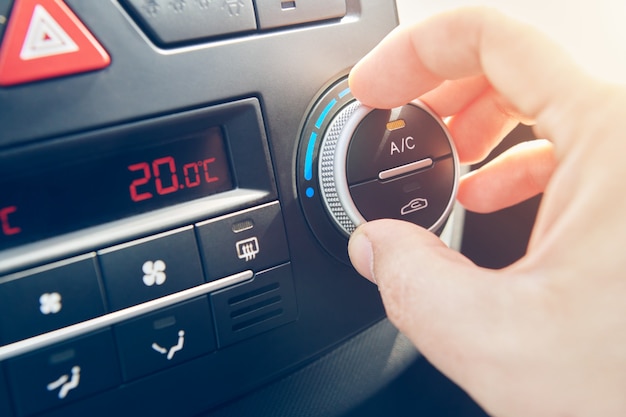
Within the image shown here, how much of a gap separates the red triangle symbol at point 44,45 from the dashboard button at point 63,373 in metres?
0.21

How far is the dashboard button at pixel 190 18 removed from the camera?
17.6 inches

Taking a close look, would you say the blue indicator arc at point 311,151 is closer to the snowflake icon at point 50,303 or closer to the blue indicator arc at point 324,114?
the blue indicator arc at point 324,114

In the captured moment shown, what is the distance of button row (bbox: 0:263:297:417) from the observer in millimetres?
435

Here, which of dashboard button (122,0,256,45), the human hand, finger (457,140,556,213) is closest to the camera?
the human hand

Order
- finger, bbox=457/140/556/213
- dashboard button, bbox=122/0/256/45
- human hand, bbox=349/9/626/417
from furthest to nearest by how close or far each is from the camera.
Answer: finger, bbox=457/140/556/213 → dashboard button, bbox=122/0/256/45 → human hand, bbox=349/9/626/417

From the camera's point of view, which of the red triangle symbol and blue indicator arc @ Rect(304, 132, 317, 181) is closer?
the red triangle symbol

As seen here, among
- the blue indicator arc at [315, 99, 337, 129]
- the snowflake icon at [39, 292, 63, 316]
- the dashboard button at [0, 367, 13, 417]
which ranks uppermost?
the blue indicator arc at [315, 99, 337, 129]

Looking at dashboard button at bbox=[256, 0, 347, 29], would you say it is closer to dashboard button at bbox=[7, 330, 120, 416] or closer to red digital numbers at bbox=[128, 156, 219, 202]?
red digital numbers at bbox=[128, 156, 219, 202]

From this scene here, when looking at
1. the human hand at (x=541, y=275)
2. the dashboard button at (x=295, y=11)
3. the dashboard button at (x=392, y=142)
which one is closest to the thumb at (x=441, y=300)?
the human hand at (x=541, y=275)

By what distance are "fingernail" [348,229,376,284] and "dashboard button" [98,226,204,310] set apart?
0.13 meters

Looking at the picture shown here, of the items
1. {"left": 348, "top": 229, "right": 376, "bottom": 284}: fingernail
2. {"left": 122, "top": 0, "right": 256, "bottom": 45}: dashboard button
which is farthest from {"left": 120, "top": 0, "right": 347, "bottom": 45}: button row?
{"left": 348, "top": 229, "right": 376, "bottom": 284}: fingernail

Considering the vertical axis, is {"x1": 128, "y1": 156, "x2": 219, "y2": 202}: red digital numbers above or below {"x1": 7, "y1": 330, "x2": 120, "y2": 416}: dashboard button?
above

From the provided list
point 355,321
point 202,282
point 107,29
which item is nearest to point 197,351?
point 202,282

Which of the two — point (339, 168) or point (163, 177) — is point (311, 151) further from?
point (163, 177)
